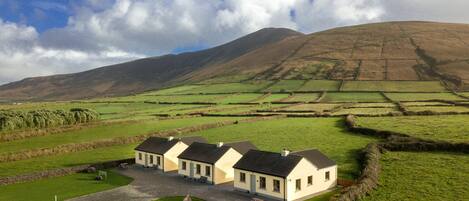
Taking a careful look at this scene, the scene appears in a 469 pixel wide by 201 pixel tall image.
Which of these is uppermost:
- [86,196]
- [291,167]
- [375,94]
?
[375,94]

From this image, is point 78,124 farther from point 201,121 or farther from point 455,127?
point 455,127

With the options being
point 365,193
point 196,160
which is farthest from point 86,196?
point 365,193

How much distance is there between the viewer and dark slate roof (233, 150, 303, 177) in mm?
42000

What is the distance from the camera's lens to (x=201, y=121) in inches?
3561

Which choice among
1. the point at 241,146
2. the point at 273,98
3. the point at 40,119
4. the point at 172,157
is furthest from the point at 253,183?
the point at 273,98

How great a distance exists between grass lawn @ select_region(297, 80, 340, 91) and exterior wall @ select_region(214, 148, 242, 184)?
10325 centimetres

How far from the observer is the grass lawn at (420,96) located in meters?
120

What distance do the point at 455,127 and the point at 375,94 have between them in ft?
221

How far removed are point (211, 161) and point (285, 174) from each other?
10655 mm

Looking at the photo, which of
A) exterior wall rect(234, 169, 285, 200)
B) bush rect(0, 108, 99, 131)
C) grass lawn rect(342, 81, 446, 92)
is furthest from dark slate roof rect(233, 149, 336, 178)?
grass lawn rect(342, 81, 446, 92)

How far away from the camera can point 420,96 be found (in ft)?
414

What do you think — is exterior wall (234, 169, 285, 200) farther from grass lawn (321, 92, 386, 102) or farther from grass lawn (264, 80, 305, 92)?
grass lawn (264, 80, 305, 92)

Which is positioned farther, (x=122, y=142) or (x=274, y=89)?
(x=274, y=89)

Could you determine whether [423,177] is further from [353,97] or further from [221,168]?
[353,97]
